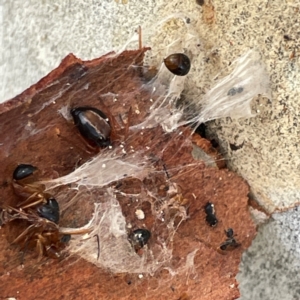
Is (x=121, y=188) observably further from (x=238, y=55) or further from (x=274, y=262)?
(x=274, y=262)

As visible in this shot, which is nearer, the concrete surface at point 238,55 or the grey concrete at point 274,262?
the concrete surface at point 238,55

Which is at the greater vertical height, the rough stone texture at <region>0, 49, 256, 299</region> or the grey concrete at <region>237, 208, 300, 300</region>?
the rough stone texture at <region>0, 49, 256, 299</region>

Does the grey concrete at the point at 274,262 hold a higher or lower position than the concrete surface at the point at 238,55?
lower

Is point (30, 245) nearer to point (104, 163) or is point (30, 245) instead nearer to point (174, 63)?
point (104, 163)

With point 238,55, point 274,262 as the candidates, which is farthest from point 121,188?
point 274,262

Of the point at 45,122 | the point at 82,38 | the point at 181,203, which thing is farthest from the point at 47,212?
the point at 82,38

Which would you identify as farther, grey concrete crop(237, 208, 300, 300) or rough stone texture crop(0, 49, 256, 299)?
grey concrete crop(237, 208, 300, 300)
